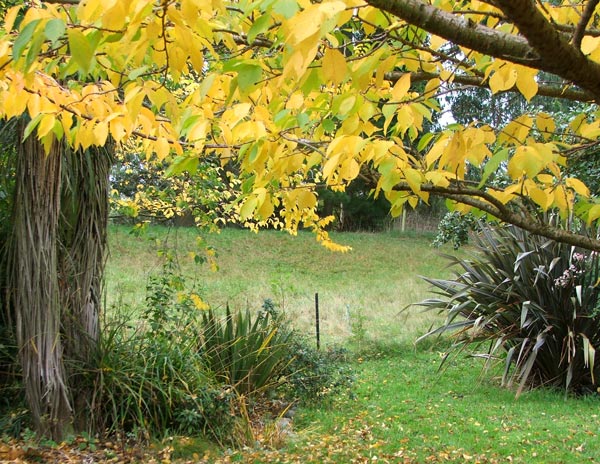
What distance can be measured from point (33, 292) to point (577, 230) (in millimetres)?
6332

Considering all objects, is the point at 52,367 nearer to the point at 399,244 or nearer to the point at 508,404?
the point at 508,404

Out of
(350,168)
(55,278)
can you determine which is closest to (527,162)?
(350,168)

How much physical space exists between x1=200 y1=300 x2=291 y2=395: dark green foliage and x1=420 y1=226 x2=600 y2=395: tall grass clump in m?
2.31

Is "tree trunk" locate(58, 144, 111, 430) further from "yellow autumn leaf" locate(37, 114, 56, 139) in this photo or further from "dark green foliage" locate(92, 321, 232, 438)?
"yellow autumn leaf" locate(37, 114, 56, 139)

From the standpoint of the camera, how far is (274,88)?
2311 mm

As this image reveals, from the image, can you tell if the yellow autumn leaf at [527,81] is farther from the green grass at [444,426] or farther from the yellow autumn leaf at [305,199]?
the green grass at [444,426]

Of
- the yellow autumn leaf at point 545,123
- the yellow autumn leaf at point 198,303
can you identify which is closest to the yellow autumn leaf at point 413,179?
the yellow autumn leaf at point 545,123

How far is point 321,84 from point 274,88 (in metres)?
0.18

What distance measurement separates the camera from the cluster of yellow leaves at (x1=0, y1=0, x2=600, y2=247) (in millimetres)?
1457

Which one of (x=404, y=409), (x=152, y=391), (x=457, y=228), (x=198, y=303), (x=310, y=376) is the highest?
(x=457, y=228)

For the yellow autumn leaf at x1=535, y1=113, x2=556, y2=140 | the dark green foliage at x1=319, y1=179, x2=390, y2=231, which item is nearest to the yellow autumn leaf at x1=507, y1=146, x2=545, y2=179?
the yellow autumn leaf at x1=535, y1=113, x2=556, y2=140

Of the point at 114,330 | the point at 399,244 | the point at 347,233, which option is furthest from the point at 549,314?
the point at 347,233

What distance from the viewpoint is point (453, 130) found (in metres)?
2.15

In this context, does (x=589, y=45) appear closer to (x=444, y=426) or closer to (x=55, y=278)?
(x=55, y=278)
